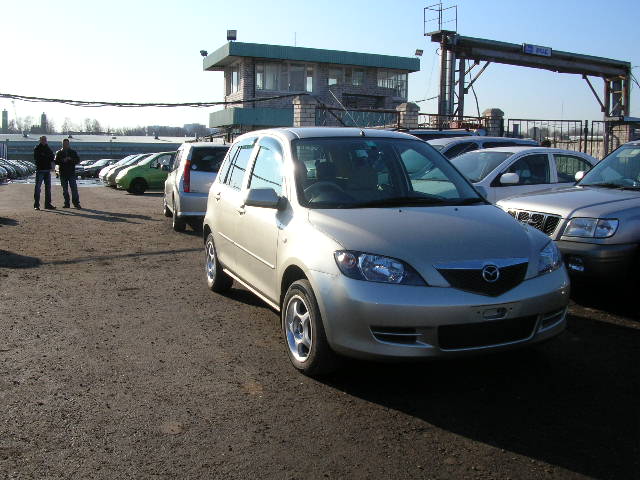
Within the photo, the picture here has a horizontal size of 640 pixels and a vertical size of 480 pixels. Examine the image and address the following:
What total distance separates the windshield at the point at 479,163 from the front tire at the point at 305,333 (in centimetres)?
564

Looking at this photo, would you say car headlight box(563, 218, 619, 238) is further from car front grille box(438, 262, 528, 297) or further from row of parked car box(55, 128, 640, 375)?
car front grille box(438, 262, 528, 297)

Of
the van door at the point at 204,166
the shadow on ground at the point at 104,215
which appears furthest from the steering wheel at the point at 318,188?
the shadow on ground at the point at 104,215

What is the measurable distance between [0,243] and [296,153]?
24.9 feet

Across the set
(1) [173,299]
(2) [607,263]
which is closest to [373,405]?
(2) [607,263]

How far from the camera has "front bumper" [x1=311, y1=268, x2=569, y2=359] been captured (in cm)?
395

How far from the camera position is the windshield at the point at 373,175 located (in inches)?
199

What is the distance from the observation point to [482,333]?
407 centimetres

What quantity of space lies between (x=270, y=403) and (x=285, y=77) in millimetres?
38207

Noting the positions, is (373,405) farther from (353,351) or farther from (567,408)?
(567,408)

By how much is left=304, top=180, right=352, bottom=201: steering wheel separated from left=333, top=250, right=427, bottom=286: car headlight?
953 millimetres

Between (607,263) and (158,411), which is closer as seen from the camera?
(158,411)

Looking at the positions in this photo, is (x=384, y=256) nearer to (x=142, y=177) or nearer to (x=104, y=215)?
(x=104, y=215)

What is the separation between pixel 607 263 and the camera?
19.5 ft

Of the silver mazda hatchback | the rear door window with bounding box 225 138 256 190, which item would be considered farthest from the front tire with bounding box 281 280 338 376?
the rear door window with bounding box 225 138 256 190
